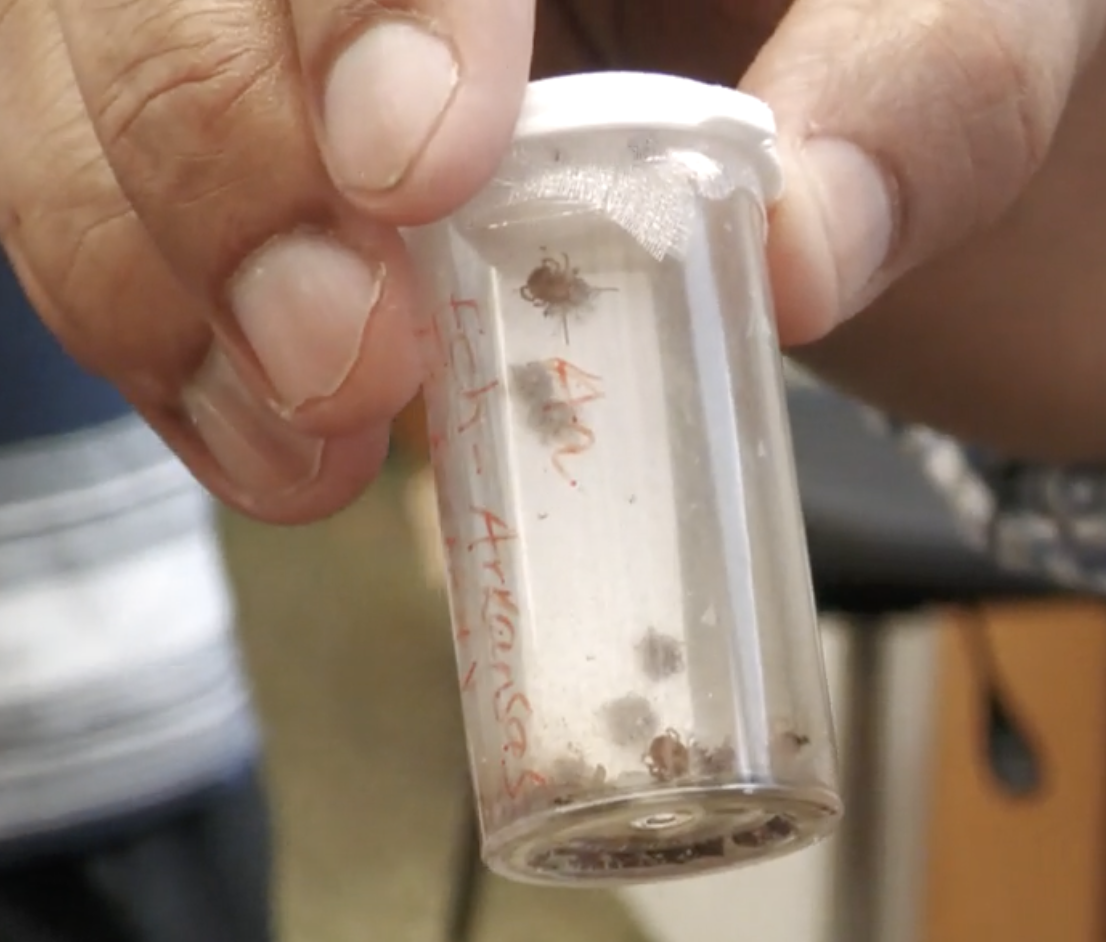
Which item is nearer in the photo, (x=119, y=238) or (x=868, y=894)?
(x=119, y=238)

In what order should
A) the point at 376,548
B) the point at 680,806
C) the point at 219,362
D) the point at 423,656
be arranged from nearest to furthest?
the point at 680,806 → the point at 219,362 → the point at 423,656 → the point at 376,548

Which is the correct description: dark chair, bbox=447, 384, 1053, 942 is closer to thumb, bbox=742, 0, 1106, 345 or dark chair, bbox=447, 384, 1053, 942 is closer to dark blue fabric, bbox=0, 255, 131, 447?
dark blue fabric, bbox=0, 255, 131, 447

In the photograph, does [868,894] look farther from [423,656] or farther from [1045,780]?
[423,656]

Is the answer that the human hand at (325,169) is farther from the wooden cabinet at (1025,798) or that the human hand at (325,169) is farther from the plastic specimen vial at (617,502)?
the wooden cabinet at (1025,798)

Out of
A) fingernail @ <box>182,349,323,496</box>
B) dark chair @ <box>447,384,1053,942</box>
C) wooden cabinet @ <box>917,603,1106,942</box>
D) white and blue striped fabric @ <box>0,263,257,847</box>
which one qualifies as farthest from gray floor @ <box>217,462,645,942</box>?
fingernail @ <box>182,349,323,496</box>

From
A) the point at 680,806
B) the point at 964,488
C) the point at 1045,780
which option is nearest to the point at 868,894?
the point at 1045,780

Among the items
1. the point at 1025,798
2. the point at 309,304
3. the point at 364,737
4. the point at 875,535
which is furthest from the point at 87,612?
the point at 364,737

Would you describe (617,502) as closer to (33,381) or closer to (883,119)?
(883,119)
